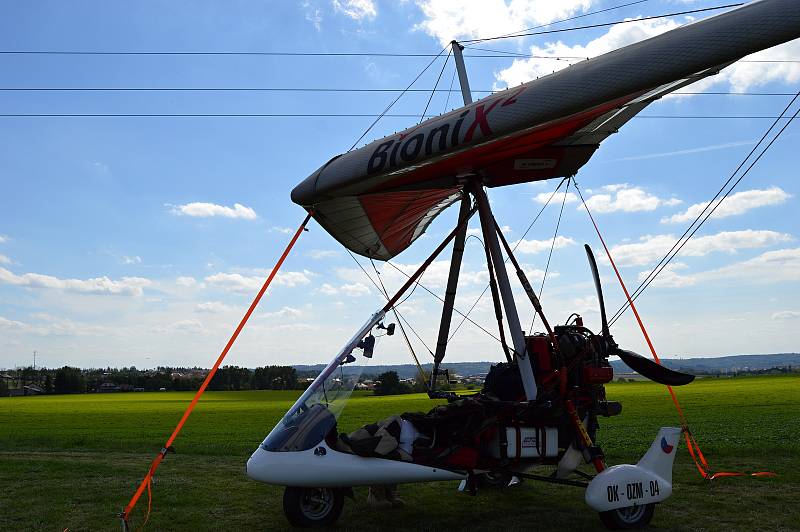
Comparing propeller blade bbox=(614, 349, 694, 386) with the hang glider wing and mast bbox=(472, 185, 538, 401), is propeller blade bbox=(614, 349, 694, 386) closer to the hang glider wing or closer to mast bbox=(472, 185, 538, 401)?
mast bbox=(472, 185, 538, 401)

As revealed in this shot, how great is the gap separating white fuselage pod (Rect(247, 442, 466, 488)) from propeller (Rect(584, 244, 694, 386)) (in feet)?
9.28

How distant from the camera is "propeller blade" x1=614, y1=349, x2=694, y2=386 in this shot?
23.3 feet

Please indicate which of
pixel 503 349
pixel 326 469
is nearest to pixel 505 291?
pixel 503 349

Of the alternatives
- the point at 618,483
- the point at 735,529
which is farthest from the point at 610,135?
the point at 735,529

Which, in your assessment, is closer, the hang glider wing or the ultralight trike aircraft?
the hang glider wing

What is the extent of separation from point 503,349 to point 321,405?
2.81 meters

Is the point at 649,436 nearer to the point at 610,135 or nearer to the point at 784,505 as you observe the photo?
the point at 784,505

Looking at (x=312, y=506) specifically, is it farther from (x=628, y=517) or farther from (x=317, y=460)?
(x=628, y=517)

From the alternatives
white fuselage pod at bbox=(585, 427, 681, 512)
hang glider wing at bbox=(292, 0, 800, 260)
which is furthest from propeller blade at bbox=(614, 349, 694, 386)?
hang glider wing at bbox=(292, 0, 800, 260)

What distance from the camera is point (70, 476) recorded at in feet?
30.7

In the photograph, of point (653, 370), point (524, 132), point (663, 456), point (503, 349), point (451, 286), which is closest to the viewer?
point (524, 132)

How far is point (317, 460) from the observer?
623 centimetres

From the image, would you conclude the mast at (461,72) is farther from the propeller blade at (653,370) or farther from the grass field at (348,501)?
the grass field at (348,501)

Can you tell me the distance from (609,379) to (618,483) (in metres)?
1.33
